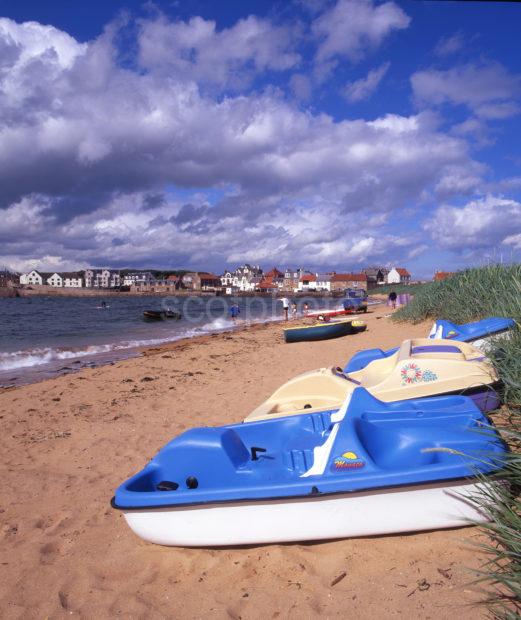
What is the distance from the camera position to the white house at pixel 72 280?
499 ft

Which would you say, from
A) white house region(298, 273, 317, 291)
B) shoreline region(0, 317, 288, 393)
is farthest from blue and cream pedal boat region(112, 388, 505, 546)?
white house region(298, 273, 317, 291)

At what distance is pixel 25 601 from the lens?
3.07 metres

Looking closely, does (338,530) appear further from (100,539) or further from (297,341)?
(297,341)

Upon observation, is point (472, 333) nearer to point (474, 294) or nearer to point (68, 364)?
point (474, 294)

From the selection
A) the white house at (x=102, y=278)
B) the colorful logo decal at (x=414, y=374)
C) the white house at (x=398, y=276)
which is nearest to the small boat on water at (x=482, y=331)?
the colorful logo decal at (x=414, y=374)

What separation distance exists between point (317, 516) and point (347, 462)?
0.40 meters

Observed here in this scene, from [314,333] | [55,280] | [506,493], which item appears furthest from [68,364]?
[55,280]

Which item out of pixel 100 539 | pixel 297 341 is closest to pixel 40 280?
pixel 297 341

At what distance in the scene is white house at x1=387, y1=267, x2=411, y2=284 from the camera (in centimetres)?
13300

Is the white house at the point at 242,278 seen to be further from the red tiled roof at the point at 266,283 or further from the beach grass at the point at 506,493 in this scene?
the beach grass at the point at 506,493

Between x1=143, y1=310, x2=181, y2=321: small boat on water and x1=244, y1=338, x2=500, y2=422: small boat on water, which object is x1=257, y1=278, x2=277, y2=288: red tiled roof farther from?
x1=244, y1=338, x2=500, y2=422: small boat on water

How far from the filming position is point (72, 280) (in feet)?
501

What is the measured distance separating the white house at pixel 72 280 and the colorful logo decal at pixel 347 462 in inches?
6296

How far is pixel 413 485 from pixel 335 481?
0.47 meters
